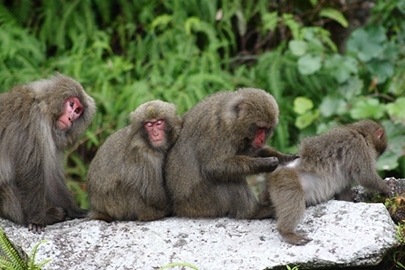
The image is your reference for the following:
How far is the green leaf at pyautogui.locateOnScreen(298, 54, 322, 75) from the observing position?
33.2ft

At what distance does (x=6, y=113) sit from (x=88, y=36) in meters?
4.57

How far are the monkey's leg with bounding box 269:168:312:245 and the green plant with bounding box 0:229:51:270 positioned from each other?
1.90 metres

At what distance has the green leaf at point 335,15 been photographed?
11.0 m

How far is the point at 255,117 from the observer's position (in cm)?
647

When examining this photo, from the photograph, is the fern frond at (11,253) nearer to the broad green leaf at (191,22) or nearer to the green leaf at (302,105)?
the green leaf at (302,105)

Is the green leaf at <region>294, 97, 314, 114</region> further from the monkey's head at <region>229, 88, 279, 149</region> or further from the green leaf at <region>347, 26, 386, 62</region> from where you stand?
the monkey's head at <region>229, 88, 279, 149</region>

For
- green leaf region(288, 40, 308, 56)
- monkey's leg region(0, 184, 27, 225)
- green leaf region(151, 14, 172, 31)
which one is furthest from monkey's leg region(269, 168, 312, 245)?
green leaf region(151, 14, 172, 31)

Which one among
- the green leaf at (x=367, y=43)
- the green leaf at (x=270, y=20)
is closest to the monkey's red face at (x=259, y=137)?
the green leaf at (x=367, y=43)

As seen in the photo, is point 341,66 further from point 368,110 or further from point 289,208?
point 289,208

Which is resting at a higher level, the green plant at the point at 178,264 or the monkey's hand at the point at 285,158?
the monkey's hand at the point at 285,158

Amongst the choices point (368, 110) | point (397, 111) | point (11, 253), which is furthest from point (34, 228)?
point (397, 111)

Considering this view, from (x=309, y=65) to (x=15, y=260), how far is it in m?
5.28

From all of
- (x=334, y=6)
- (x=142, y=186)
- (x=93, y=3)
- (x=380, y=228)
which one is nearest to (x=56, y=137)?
(x=142, y=186)

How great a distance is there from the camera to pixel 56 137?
6844 millimetres
